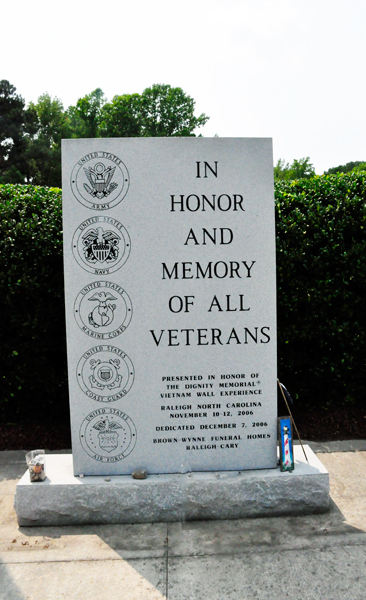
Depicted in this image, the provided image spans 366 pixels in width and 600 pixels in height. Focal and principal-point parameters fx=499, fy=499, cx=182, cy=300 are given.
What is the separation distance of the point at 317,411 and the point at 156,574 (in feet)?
8.97

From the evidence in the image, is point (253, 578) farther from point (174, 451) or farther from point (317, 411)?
point (317, 411)

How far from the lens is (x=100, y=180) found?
341cm

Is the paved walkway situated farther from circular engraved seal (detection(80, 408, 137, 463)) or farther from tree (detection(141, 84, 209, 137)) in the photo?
tree (detection(141, 84, 209, 137))

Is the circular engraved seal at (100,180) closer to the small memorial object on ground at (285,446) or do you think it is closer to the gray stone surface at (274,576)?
the small memorial object on ground at (285,446)

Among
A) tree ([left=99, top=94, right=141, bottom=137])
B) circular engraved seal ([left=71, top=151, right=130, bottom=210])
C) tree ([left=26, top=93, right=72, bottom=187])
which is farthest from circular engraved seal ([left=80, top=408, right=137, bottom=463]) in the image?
tree ([left=99, top=94, right=141, bottom=137])

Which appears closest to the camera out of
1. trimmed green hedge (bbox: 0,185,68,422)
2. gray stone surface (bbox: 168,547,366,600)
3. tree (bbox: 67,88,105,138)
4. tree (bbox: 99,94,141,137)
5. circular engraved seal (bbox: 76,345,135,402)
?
gray stone surface (bbox: 168,547,366,600)

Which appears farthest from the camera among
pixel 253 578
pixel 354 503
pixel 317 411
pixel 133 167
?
pixel 317 411

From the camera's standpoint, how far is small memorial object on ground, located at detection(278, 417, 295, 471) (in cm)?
351

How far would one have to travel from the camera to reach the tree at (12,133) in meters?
37.2

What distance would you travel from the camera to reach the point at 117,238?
3436 millimetres

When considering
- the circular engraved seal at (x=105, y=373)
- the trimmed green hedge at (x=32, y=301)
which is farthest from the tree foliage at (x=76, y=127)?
the circular engraved seal at (x=105, y=373)

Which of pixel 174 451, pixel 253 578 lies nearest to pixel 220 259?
pixel 174 451

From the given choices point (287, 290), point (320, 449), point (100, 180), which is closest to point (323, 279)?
point (287, 290)

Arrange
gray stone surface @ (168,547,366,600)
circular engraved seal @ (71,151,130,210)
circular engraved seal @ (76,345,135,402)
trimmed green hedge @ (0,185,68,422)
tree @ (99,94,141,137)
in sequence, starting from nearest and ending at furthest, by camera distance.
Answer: gray stone surface @ (168,547,366,600) < circular engraved seal @ (71,151,130,210) < circular engraved seal @ (76,345,135,402) < trimmed green hedge @ (0,185,68,422) < tree @ (99,94,141,137)
